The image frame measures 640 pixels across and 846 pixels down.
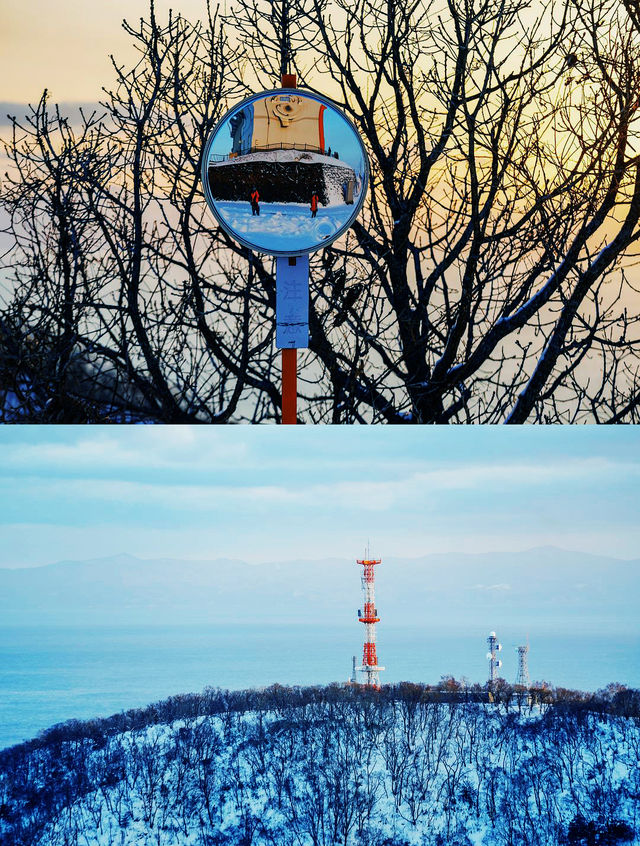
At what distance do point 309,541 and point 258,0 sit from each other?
2.72m

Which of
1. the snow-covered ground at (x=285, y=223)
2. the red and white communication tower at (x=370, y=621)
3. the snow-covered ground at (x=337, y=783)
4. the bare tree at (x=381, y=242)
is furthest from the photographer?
the bare tree at (x=381, y=242)

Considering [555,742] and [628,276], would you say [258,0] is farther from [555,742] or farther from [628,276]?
[555,742]

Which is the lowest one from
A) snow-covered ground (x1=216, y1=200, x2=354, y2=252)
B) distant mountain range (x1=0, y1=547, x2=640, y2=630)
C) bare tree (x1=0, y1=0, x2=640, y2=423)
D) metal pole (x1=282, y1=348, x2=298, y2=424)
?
distant mountain range (x1=0, y1=547, x2=640, y2=630)

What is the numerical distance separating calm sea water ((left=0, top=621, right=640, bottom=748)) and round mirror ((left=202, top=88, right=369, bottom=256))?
110cm

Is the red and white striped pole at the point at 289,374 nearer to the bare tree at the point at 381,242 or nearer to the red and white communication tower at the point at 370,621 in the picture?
the red and white communication tower at the point at 370,621

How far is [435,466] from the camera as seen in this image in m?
2.45

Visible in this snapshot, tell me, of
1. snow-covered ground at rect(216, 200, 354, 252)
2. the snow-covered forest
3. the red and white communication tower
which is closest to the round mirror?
snow-covered ground at rect(216, 200, 354, 252)

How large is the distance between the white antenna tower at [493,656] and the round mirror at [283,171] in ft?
3.77

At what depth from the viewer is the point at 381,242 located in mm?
4438

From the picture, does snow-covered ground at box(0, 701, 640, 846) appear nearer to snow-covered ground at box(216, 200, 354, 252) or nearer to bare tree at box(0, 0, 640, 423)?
snow-covered ground at box(216, 200, 354, 252)

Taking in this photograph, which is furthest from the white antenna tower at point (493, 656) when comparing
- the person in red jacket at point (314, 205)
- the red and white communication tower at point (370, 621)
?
the person in red jacket at point (314, 205)

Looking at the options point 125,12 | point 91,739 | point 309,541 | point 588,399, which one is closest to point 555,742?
point 309,541

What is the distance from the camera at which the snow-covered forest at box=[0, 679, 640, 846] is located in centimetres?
222

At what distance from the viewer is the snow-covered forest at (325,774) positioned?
2221 mm
